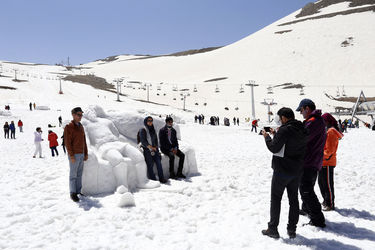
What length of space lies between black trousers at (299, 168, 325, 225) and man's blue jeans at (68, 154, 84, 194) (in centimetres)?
387

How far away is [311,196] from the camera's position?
3.94 metres

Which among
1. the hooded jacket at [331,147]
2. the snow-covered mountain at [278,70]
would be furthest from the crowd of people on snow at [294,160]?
the snow-covered mountain at [278,70]

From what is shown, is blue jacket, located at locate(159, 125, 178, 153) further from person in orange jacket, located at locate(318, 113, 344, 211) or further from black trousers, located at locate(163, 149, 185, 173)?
person in orange jacket, located at locate(318, 113, 344, 211)

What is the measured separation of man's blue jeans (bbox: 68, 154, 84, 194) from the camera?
15.8 feet

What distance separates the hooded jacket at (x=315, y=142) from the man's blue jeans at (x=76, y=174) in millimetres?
3918

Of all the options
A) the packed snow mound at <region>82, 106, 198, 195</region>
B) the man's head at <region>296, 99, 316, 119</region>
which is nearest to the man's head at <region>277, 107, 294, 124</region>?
the man's head at <region>296, 99, 316, 119</region>

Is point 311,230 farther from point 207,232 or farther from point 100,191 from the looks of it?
point 100,191

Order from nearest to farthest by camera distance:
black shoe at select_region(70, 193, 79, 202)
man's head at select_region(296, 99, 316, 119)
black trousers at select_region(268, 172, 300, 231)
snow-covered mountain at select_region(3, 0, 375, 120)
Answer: black trousers at select_region(268, 172, 300, 231)
man's head at select_region(296, 99, 316, 119)
black shoe at select_region(70, 193, 79, 202)
snow-covered mountain at select_region(3, 0, 375, 120)

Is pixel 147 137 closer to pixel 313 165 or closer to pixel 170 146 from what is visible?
pixel 170 146

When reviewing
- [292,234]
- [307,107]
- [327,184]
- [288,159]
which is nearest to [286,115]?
[288,159]

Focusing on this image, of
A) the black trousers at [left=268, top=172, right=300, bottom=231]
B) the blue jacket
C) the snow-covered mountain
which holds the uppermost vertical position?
the snow-covered mountain

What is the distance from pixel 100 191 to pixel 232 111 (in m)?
40.1

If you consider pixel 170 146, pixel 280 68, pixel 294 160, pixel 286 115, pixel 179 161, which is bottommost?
pixel 179 161

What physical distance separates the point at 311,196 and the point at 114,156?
12.3 ft
